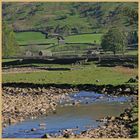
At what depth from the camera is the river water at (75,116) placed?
114 feet

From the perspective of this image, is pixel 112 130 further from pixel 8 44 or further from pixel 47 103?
pixel 8 44

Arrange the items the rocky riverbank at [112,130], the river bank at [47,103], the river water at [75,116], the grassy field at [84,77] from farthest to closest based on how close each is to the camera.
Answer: the grassy field at [84,77] < the river water at [75,116] < the river bank at [47,103] < the rocky riverbank at [112,130]

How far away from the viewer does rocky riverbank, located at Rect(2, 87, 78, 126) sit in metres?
41.4

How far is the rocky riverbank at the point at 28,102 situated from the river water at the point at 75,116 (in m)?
1.01

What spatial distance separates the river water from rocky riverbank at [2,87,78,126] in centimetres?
101

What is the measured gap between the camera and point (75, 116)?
1650 inches

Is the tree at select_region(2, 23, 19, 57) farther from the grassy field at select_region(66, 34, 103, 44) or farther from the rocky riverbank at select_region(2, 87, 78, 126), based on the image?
the rocky riverbank at select_region(2, 87, 78, 126)

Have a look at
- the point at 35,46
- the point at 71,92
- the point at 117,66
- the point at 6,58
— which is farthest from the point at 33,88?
the point at 35,46

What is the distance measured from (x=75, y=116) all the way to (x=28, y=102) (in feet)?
29.3

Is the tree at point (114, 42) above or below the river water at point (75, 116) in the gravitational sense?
above

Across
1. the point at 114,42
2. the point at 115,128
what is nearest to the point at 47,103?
the point at 115,128

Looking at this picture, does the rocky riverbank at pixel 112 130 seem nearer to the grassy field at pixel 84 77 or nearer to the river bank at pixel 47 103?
the river bank at pixel 47 103

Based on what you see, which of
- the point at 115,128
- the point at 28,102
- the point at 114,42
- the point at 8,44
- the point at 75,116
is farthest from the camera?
the point at 8,44

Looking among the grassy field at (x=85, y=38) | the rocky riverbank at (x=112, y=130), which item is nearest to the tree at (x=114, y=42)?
the grassy field at (x=85, y=38)
